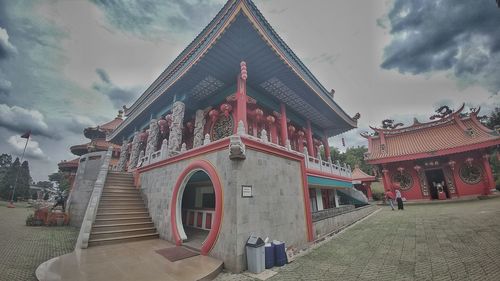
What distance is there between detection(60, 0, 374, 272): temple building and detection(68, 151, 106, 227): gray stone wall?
7 cm

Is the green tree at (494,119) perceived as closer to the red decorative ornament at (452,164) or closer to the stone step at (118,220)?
the red decorative ornament at (452,164)

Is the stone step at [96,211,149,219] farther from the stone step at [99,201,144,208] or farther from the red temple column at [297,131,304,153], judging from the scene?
the red temple column at [297,131,304,153]

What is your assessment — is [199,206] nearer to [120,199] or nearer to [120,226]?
[120,226]

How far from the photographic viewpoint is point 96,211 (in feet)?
24.2

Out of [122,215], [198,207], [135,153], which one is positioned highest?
[135,153]

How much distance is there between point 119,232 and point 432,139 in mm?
23551

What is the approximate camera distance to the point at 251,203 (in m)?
5.20

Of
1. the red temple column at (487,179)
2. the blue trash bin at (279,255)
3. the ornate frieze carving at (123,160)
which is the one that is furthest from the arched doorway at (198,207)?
the red temple column at (487,179)

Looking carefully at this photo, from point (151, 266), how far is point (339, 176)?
11.7 m

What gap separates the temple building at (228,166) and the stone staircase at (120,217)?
0.04 meters

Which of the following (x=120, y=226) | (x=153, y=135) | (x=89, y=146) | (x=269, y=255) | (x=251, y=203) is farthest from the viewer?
(x=89, y=146)

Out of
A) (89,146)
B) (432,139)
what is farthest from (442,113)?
(89,146)

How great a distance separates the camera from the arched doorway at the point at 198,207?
17.2 feet

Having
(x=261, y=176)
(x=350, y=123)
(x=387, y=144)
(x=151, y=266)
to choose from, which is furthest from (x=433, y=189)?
(x=151, y=266)
